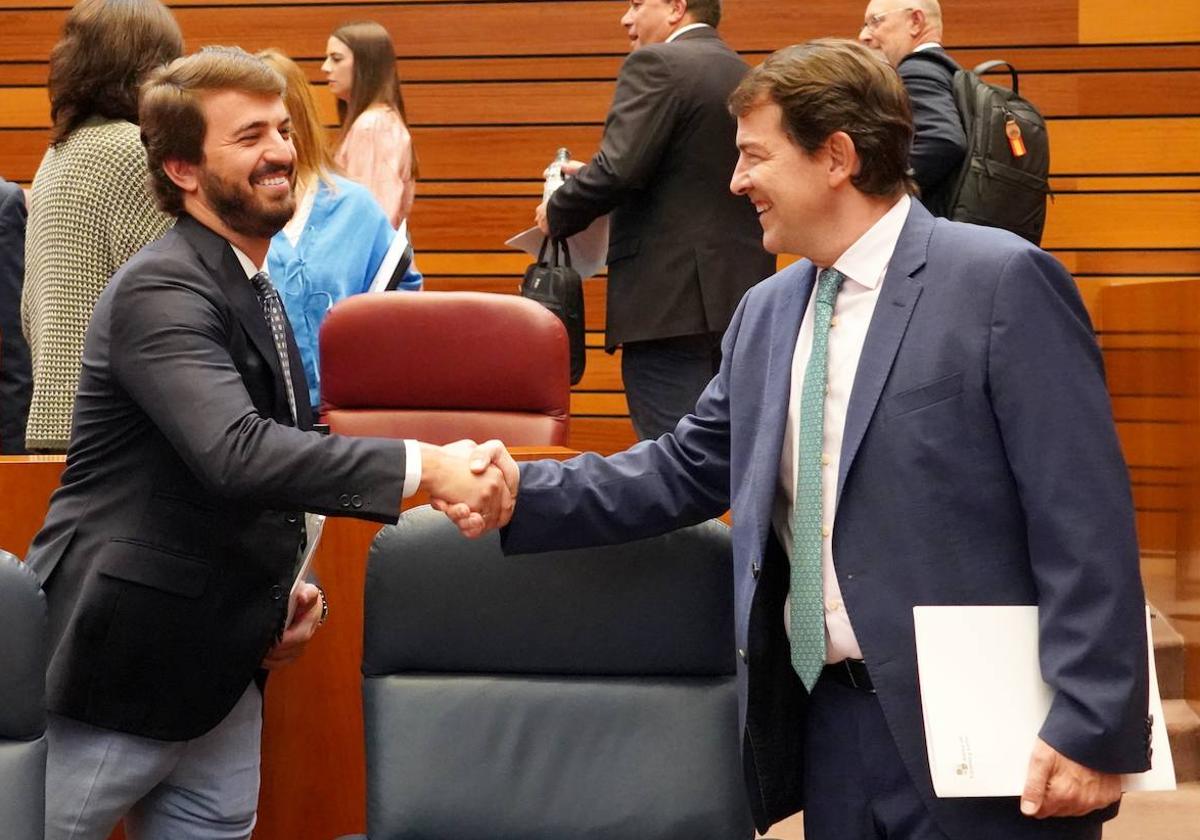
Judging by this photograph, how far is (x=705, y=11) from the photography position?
387 centimetres

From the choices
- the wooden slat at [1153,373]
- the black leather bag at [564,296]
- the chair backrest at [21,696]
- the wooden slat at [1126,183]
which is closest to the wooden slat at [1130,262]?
the wooden slat at [1126,183]

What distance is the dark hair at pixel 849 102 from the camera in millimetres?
1772

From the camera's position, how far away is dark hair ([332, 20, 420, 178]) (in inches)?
164

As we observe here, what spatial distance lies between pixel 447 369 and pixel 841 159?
1.40m

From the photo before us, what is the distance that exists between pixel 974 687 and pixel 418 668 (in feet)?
2.25

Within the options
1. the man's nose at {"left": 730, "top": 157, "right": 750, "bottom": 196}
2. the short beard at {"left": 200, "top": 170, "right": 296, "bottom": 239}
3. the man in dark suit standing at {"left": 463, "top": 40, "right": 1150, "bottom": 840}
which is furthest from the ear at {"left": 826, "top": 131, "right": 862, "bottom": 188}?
the short beard at {"left": 200, "top": 170, "right": 296, "bottom": 239}

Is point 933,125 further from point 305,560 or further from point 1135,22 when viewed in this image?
point 305,560

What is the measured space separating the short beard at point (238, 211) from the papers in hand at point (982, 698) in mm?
951

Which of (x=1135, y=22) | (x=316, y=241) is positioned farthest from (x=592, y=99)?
(x=316, y=241)

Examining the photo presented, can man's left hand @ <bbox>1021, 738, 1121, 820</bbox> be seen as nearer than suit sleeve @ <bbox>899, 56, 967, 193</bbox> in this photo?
Yes

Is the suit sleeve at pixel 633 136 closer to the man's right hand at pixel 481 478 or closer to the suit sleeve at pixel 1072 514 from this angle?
the man's right hand at pixel 481 478

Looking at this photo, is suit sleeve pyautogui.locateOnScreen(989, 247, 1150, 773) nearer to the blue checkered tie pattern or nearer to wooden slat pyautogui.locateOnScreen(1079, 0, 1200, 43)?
the blue checkered tie pattern

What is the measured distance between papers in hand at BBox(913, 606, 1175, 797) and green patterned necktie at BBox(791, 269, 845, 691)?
0.15 m

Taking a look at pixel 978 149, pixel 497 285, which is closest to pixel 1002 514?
pixel 978 149
